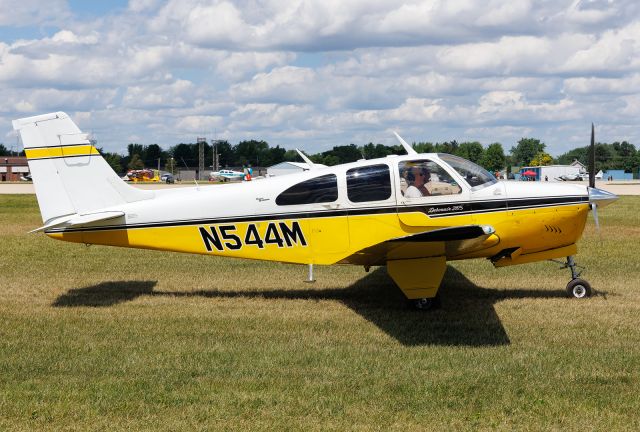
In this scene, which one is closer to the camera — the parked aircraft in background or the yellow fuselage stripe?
the yellow fuselage stripe

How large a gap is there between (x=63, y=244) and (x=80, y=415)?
13.0 metres

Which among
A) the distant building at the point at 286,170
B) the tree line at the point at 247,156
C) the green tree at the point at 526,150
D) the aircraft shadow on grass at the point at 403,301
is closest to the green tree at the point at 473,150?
the tree line at the point at 247,156

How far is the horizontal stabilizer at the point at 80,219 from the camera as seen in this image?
997 centimetres

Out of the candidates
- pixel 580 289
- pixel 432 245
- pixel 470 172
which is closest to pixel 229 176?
pixel 580 289

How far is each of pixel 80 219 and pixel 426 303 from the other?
5.02m

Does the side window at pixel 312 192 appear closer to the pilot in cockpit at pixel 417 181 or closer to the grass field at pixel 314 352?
the pilot in cockpit at pixel 417 181

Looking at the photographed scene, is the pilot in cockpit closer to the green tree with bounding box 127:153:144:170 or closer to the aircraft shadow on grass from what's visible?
the aircraft shadow on grass

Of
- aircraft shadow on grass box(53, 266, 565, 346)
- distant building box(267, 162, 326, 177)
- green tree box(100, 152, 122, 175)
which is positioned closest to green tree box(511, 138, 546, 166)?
green tree box(100, 152, 122, 175)

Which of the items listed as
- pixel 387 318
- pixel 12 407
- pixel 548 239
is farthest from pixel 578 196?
pixel 12 407

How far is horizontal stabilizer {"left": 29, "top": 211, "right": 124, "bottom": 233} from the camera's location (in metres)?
9.97

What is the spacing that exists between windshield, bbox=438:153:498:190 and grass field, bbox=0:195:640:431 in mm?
1765

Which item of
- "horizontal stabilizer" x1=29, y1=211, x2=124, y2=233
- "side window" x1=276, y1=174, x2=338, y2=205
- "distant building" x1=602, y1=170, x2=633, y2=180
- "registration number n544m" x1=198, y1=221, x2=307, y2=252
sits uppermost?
"side window" x1=276, y1=174, x2=338, y2=205

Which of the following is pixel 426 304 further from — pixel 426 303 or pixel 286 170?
pixel 286 170

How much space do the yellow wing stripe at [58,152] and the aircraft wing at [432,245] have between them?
4.14m
